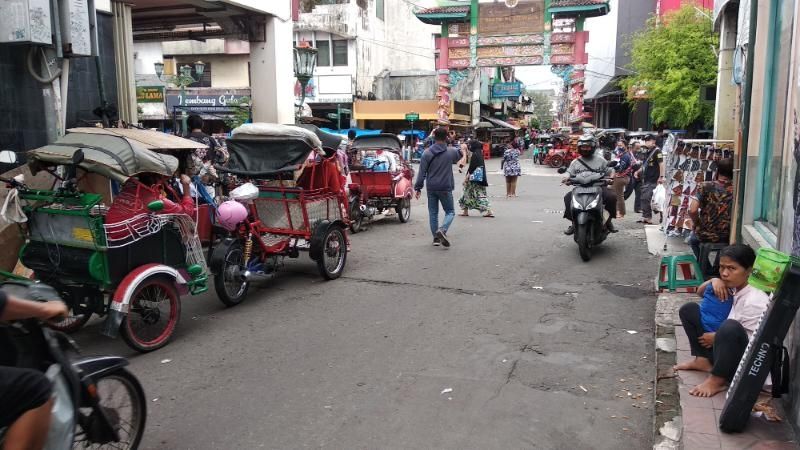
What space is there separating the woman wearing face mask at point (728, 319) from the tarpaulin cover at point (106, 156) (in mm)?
4415

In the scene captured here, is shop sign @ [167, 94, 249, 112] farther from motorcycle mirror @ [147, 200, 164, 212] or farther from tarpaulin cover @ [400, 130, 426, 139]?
motorcycle mirror @ [147, 200, 164, 212]

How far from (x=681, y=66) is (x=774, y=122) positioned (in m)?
23.0

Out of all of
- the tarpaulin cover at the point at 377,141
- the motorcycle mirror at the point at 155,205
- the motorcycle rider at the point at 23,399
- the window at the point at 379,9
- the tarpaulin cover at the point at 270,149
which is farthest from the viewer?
the window at the point at 379,9

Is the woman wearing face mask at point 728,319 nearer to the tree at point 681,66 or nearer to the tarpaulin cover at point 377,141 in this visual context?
the tarpaulin cover at point 377,141

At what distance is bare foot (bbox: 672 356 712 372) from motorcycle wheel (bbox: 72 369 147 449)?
11.9 ft

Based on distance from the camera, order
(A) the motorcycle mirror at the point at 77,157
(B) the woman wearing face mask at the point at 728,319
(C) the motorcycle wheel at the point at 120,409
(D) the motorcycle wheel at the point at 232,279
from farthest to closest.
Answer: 1. (D) the motorcycle wheel at the point at 232,279
2. (A) the motorcycle mirror at the point at 77,157
3. (B) the woman wearing face mask at the point at 728,319
4. (C) the motorcycle wheel at the point at 120,409

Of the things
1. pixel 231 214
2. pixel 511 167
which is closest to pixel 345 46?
pixel 511 167

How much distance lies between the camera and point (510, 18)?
115ft

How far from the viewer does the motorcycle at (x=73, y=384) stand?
2.68m

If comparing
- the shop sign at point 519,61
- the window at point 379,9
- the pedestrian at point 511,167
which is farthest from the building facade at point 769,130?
the window at point 379,9

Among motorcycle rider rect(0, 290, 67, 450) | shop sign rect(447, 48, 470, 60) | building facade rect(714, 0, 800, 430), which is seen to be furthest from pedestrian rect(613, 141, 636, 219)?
shop sign rect(447, 48, 470, 60)

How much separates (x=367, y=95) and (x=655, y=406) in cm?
3830

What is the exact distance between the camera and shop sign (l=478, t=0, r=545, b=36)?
34.3 metres

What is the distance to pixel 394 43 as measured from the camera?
147ft
